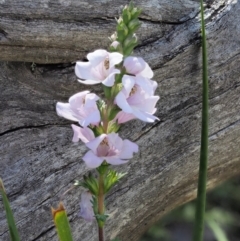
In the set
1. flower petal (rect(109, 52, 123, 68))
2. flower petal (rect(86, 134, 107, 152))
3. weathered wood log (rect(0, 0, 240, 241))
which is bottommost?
flower petal (rect(86, 134, 107, 152))

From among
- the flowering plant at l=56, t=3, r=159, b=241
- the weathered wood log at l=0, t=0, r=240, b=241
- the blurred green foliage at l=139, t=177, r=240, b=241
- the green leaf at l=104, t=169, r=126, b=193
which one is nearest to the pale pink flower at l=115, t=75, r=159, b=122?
the flowering plant at l=56, t=3, r=159, b=241

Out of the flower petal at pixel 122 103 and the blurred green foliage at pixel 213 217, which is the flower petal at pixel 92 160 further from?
the blurred green foliage at pixel 213 217

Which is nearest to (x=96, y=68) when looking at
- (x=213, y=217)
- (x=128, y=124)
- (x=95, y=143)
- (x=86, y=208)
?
(x=95, y=143)

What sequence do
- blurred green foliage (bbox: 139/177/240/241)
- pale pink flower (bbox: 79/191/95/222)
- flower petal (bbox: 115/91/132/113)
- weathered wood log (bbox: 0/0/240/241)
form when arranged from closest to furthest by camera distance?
flower petal (bbox: 115/91/132/113) → pale pink flower (bbox: 79/191/95/222) → weathered wood log (bbox: 0/0/240/241) → blurred green foliage (bbox: 139/177/240/241)

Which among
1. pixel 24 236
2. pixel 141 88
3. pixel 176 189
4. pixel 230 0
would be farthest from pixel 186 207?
pixel 141 88

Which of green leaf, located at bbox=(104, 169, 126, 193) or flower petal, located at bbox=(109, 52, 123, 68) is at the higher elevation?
flower petal, located at bbox=(109, 52, 123, 68)

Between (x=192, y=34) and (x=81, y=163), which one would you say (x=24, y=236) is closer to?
(x=81, y=163)

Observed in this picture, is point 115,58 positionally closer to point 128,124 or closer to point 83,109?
point 83,109

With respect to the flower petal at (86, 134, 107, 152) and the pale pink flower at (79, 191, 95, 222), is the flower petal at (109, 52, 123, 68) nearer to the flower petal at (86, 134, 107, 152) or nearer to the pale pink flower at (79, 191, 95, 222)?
the flower petal at (86, 134, 107, 152)

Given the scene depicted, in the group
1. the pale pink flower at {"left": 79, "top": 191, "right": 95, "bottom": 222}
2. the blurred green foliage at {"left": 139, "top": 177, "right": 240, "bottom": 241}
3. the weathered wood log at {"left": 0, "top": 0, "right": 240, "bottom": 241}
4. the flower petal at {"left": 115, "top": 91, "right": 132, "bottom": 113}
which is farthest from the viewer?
the blurred green foliage at {"left": 139, "top": 177, "right": 240, "bottom": 241}

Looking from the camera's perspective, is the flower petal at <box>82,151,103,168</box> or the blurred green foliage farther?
the blurred green foliage
